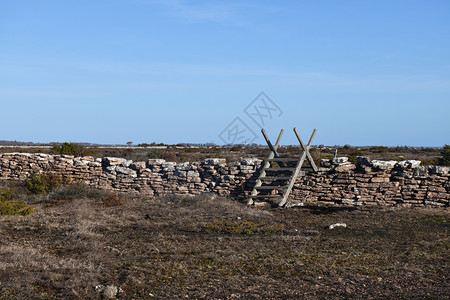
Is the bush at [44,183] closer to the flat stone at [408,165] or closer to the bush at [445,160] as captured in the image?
the flat stone at [408,165]

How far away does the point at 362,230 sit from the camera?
952 centimetres

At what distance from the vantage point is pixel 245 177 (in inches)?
562

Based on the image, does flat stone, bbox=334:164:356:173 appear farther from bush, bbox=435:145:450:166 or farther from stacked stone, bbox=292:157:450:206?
bush, bbox=435:145:450:166

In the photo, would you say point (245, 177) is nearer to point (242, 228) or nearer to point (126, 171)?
point (126, 171)

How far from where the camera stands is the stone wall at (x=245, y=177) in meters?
12.3

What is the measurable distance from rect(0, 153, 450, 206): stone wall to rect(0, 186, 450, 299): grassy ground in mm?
944

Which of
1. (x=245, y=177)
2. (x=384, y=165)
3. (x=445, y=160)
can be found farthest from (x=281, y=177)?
(x=445, y=160)

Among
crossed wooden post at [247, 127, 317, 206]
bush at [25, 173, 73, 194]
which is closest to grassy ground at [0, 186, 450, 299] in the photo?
crossed wooden post at [247, 127, 317, 206]

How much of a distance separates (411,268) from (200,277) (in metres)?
3.13

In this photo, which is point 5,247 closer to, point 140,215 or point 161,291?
point 161,291

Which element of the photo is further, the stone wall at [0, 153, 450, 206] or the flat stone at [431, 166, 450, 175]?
the stone wall at [0, 153, 450, 206]

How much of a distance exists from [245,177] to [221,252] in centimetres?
711

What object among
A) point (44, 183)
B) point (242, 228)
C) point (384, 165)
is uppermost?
point (384, 165)

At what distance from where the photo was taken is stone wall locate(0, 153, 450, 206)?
12.3 meters
